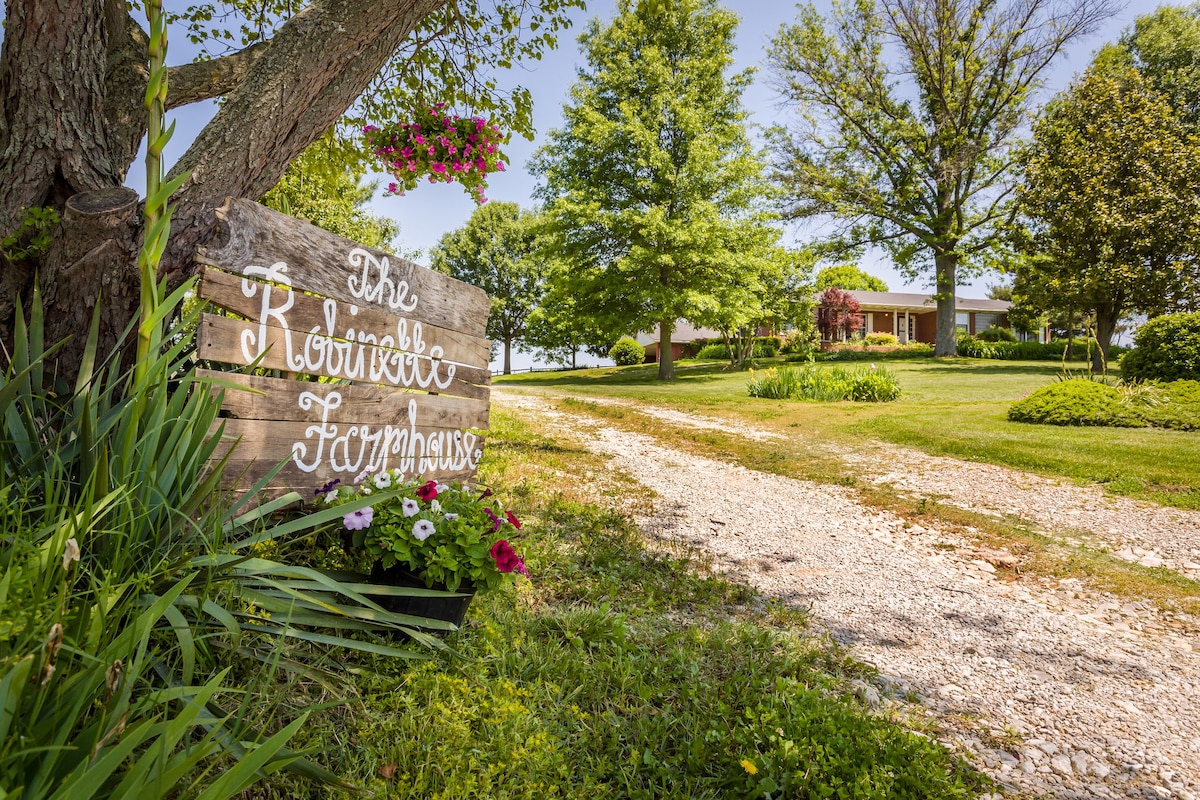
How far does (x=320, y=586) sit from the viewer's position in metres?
2.11

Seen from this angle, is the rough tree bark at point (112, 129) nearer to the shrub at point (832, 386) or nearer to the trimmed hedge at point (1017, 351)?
the shrub at point (832, 386)

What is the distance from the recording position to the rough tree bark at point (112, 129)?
256 centimetres

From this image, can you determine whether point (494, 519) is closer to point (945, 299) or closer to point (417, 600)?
point (417, 600)

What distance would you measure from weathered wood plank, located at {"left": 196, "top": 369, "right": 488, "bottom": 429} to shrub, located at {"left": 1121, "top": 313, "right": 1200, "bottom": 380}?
1418 centimetres

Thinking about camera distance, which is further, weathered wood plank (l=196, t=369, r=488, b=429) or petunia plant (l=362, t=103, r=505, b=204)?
petunia plant (l=362, t=103, r=505, b=204)

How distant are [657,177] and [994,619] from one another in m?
17.7

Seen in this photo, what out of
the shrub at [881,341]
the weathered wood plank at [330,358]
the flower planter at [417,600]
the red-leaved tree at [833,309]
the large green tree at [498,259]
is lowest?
the flower planter at [417,600]

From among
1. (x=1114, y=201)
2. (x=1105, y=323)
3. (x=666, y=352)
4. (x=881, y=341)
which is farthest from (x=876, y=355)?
(x=666, y=352)

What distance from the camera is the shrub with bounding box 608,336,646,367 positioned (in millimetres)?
35844

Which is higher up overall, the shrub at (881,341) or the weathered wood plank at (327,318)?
the shrub at (881,341)

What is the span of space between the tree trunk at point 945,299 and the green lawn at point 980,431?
281 inches

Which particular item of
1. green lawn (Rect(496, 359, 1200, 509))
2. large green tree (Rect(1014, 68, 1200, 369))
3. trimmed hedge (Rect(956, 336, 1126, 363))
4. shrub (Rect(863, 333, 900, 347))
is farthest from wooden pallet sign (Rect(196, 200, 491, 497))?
shrub (Rect(863, 333, 900, 347))

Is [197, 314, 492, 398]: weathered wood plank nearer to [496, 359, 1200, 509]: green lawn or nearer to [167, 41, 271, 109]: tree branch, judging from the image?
[167, 41, 271, 109]: tree branch

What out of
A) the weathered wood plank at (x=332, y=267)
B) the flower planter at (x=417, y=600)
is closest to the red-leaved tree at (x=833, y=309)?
the weathered wood plank at (x=332, y=267)
